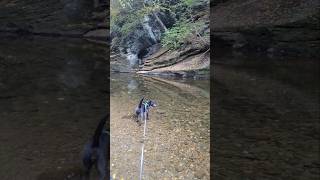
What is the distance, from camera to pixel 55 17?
8.19 metres

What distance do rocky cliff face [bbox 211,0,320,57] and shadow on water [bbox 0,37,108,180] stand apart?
2954 millimetres

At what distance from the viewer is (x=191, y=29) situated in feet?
49.9

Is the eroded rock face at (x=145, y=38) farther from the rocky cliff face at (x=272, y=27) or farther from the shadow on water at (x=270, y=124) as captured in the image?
the shadow on water at (x=270, y=124)

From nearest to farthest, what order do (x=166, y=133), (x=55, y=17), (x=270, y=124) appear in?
(x=270, y=124)
(x=166, y=133)
(x=55, y=17)

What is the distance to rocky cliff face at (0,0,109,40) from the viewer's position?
23.8 feet

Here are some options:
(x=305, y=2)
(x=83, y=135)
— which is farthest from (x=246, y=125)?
(x=305, y=2)

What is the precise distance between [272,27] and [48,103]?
4260 millimetres

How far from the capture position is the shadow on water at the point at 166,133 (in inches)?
226

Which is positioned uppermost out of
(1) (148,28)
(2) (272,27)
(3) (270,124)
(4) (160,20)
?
(4) (160,20)

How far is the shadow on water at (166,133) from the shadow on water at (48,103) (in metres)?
1.09

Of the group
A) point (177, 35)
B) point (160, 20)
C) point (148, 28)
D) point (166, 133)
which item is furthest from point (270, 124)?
point (148, 28)

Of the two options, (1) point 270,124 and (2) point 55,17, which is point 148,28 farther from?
(1) point 270,124

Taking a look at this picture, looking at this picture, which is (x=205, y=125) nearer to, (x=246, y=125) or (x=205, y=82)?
(x=246, y=125)

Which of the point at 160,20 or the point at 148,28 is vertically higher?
the point at 160,20
